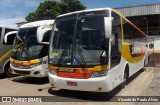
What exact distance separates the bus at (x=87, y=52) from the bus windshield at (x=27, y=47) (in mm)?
2034

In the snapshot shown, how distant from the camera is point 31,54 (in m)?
10.8

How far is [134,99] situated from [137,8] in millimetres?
18972

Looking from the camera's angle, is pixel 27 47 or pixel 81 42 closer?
pixel 81 42

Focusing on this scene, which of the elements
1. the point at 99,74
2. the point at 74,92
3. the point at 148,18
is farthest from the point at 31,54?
the point at 148,18

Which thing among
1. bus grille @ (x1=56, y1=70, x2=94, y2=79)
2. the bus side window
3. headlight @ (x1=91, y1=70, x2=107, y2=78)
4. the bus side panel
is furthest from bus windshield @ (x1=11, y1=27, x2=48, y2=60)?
headlight @ (x1=91, y1=70, x2=107, y2=78)

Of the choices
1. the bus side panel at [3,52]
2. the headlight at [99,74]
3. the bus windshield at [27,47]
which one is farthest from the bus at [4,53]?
the headlight at [99,74]

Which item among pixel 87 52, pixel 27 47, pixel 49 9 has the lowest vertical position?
pixel 87 52

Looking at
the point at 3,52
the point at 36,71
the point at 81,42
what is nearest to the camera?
the point at 81,42

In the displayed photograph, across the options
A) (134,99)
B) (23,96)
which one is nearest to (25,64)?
(23,96)

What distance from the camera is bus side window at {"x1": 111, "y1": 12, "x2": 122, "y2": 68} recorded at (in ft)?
26.7

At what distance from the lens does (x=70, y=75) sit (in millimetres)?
→ 7938

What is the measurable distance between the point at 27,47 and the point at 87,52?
413cm

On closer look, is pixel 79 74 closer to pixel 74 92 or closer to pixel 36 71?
pixel 74 92

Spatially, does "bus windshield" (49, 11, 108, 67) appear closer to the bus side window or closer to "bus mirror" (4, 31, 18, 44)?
the bus side window
